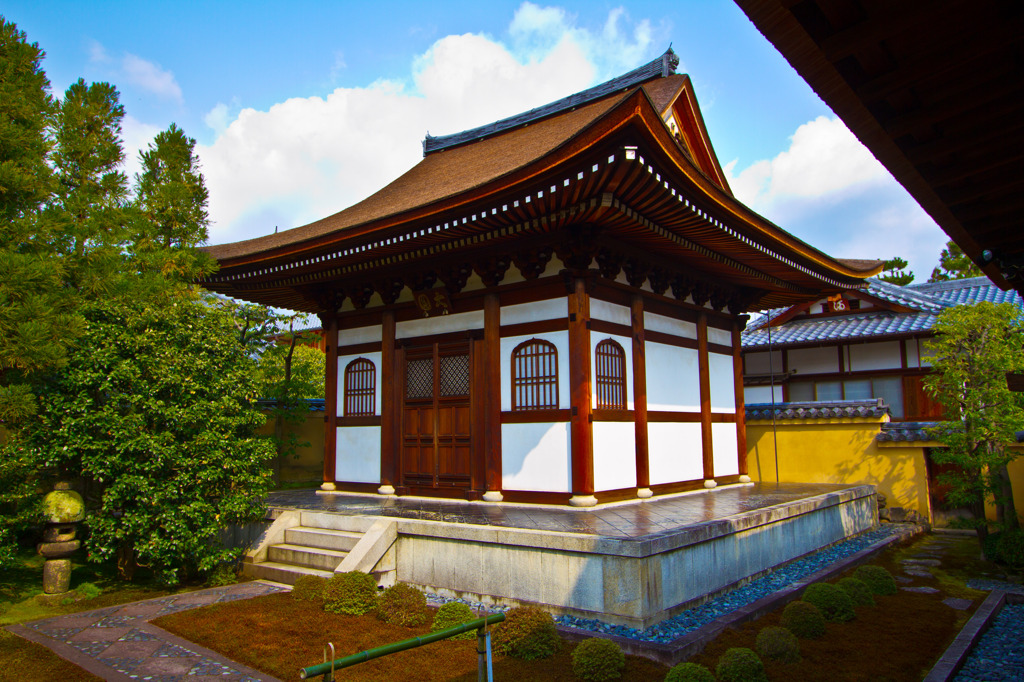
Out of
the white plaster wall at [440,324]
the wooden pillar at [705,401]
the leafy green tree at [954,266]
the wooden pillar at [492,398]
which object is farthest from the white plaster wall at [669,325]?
the leafy green tree at [954,266]

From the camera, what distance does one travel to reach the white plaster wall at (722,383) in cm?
1171

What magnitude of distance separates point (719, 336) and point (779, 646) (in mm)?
7821

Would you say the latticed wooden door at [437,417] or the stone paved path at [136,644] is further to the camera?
the latticed wooden door at [437,417]

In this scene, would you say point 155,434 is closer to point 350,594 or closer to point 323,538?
point 323,538

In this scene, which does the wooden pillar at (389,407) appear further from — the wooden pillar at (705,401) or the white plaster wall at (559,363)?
the wooden pillar at (705,401)

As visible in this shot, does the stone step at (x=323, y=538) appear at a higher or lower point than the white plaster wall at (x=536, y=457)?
lower

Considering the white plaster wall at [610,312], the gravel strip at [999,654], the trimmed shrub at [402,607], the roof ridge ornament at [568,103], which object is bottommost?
the gravel strip at [999,654]

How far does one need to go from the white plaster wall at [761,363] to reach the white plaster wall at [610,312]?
31.9 ft

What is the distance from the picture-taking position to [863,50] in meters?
2.39

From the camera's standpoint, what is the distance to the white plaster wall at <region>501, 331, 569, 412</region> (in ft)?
28.6

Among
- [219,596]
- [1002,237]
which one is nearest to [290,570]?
[219,596]

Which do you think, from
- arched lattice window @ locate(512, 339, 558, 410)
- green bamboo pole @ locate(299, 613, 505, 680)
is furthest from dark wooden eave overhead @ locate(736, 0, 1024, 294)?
arched lattice window @ locate(512, 339, 558, 410)

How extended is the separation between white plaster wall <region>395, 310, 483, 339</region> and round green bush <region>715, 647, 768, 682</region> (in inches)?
239

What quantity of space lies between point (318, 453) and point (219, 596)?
919cm
